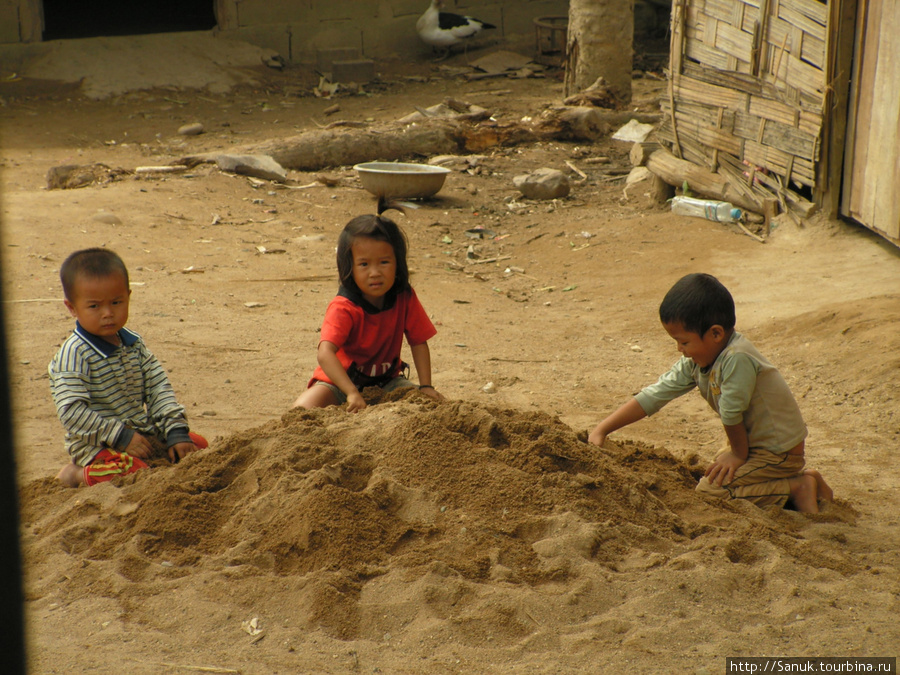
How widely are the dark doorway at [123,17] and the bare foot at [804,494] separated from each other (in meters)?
13.4

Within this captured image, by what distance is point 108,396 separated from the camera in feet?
10.3

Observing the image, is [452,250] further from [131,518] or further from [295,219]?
[131,518]

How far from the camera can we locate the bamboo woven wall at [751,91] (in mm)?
6449

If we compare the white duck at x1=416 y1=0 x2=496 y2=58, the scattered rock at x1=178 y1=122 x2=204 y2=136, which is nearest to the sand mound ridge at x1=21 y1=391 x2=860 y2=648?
the scattered rock at x1=178 y1=122 x2=204 y2=136

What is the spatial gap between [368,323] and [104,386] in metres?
1.12

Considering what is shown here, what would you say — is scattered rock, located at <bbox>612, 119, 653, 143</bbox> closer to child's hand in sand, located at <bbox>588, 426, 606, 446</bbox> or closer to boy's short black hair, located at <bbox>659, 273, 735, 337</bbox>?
child's hand in sand, located at <bbox>588, 426, 606, 446</bbox>

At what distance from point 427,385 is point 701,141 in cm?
541

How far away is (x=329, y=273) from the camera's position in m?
6.72

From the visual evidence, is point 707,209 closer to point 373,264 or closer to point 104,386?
point 373,264

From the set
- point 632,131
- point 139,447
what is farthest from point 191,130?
point 139,447

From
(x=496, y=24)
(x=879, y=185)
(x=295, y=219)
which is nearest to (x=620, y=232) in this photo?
(x=879, y=185)

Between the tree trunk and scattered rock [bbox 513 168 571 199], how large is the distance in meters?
3.06

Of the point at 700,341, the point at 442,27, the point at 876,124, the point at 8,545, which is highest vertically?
the point at 442,27

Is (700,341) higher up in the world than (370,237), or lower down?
lower down
